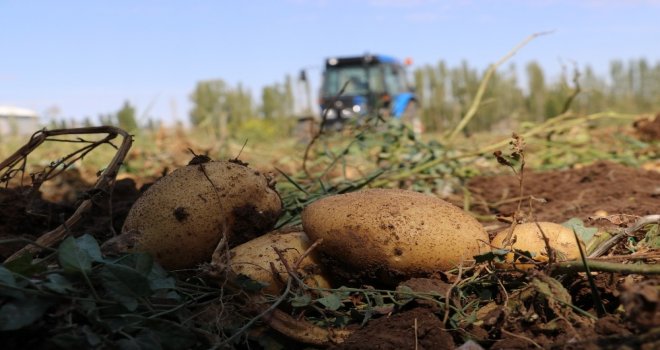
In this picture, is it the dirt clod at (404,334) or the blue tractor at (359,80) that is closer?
the dirt clod at (404,334)

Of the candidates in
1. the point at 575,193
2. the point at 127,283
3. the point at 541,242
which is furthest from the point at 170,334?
the point at 575,193

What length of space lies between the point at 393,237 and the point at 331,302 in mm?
254

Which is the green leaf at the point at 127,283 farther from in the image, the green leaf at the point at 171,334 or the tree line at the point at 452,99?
the tree line at the point at 452,99

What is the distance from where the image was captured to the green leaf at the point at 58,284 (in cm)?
139

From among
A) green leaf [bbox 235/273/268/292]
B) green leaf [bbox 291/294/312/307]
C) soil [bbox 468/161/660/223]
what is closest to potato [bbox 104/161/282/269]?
green leaf [bbox 235/273/268/292]

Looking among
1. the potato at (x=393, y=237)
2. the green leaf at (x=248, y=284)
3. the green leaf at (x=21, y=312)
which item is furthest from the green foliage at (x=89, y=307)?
the potato at (x=393, y=237)

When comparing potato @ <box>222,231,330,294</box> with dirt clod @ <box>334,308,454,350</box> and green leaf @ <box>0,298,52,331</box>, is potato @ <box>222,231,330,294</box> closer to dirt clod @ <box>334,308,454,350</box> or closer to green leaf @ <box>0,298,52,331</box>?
dirt clod @ <box>334,308,454,350</box>

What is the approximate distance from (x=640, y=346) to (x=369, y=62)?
12.7m

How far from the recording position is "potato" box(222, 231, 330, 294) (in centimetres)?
180

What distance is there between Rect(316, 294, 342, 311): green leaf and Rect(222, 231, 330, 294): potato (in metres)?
0.16

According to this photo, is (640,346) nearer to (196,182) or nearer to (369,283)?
(369,283)

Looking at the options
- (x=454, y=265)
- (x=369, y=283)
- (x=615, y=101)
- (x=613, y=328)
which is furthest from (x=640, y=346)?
(x=615, y=101)

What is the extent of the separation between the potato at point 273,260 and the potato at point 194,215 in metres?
0.07

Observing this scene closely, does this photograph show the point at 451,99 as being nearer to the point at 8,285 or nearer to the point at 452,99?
the point at 452,99
